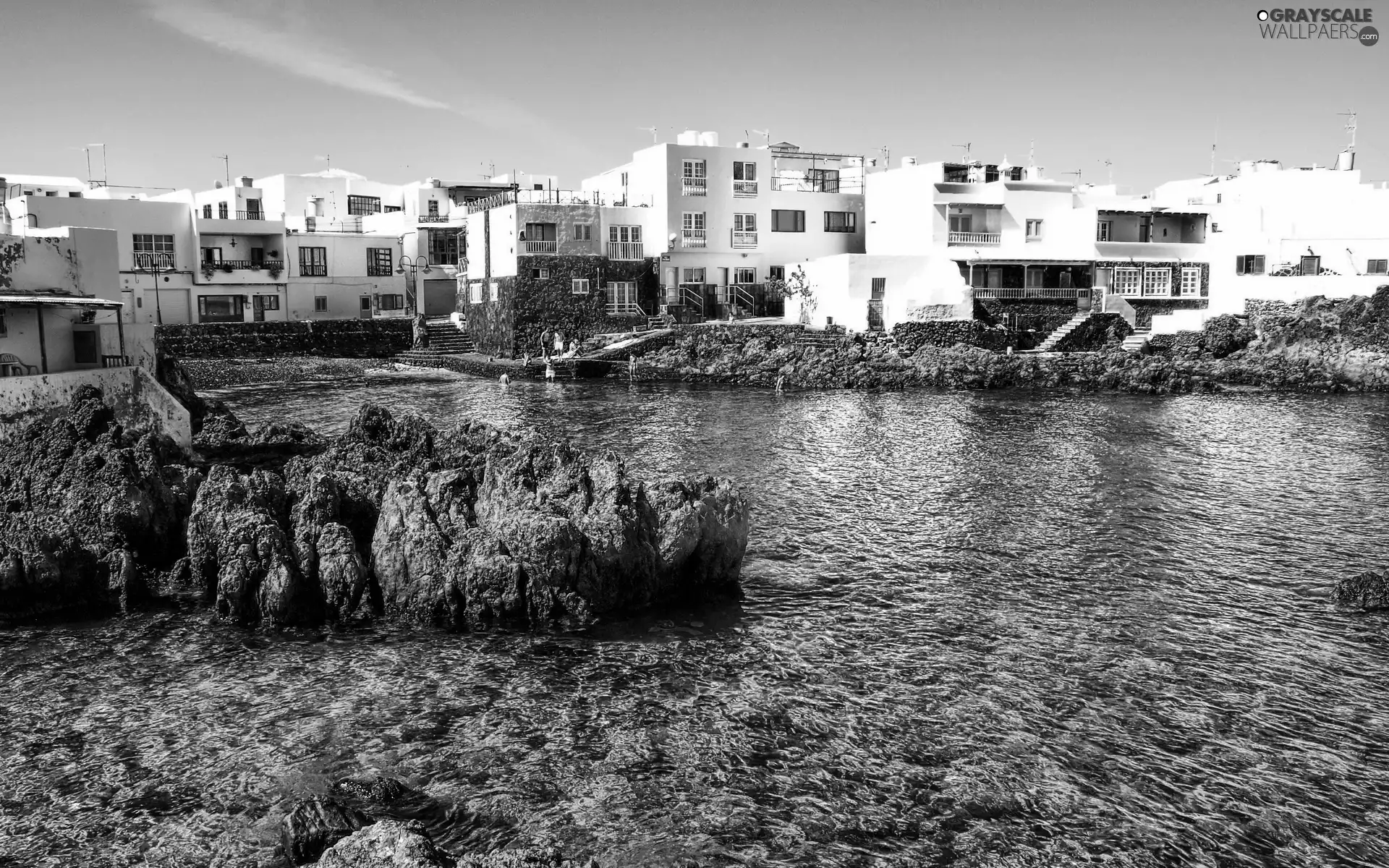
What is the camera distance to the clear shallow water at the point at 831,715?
12.3m

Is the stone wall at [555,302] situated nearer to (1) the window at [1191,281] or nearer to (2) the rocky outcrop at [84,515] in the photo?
(1) the window at [1191,281]

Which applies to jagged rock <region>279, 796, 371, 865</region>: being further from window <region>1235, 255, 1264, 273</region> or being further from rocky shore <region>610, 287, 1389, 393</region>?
window <region>1235, 255, 1264, 273</region>

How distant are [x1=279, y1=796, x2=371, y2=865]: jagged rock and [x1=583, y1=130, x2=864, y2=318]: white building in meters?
54.5

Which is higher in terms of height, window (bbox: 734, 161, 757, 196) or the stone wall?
window (bbox: 734, 161, 757, 196)

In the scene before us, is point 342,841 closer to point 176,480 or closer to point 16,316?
point 176,480

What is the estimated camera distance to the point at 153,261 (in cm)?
6619

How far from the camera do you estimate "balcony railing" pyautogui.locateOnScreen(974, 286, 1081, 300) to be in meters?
61.9

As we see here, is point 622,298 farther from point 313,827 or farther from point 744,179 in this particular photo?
point 313,827

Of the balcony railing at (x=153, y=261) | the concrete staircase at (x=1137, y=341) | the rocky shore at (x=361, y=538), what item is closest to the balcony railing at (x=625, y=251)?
the balcony railing at (x=153, y=261)

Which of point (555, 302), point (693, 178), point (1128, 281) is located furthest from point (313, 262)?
point (1128, 281)

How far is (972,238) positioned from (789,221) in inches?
452

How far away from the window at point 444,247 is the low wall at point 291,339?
972cm

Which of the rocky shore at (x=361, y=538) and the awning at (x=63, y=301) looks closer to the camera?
the rocky shore at (x=361, y=538)

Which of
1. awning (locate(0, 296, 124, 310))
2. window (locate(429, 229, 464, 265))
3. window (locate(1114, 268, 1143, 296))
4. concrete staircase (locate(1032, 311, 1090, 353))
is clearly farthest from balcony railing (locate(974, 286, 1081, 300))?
awning (locate(0, 296, 124, 310))
